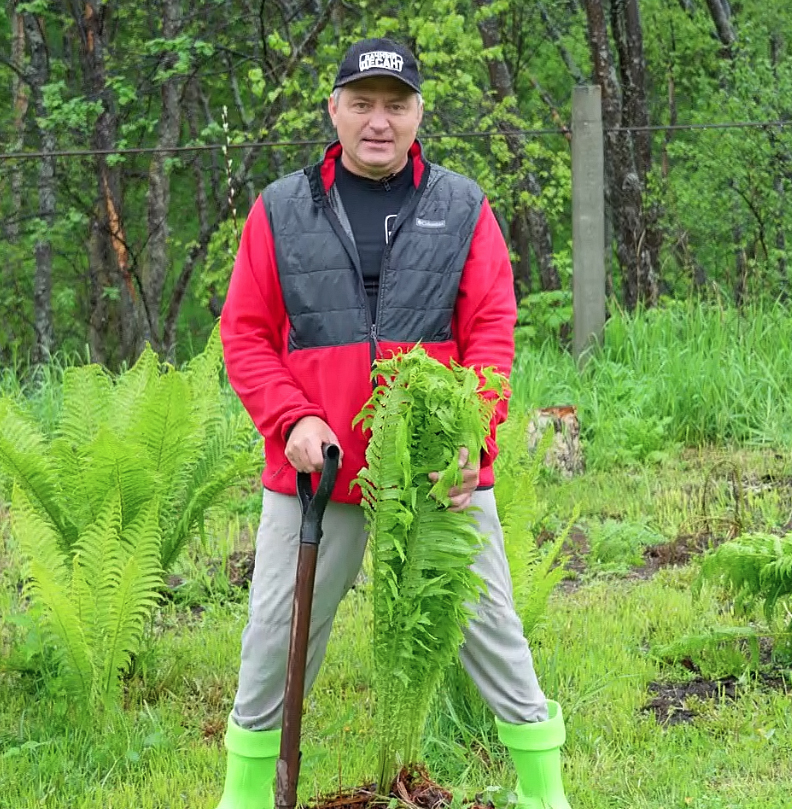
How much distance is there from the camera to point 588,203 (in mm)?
7758

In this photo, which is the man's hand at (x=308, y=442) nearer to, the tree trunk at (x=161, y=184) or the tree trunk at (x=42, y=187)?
the tree trunk at (x=161, y=184)

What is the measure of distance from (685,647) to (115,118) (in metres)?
11.5

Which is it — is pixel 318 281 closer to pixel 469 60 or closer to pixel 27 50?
pixel 469 60

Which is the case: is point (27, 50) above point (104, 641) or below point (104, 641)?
above

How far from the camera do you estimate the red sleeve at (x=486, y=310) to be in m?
2.84

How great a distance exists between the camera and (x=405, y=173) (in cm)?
296

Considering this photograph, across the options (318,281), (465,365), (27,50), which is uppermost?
(27,50)

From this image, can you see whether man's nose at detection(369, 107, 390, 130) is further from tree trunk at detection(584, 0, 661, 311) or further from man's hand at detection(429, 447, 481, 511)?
tree trunk at detection(584, 0, 661, 311)

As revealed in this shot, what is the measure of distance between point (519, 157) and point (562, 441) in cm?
637

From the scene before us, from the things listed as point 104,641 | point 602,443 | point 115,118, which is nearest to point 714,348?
point 602,443

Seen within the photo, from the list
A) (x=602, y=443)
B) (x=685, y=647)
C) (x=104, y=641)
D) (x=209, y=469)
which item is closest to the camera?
(x=104, y=641)

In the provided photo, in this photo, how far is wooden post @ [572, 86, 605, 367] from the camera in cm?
774

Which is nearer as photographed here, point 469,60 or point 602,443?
point 602,443

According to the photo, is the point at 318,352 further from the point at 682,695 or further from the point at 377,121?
the point at 682,695
